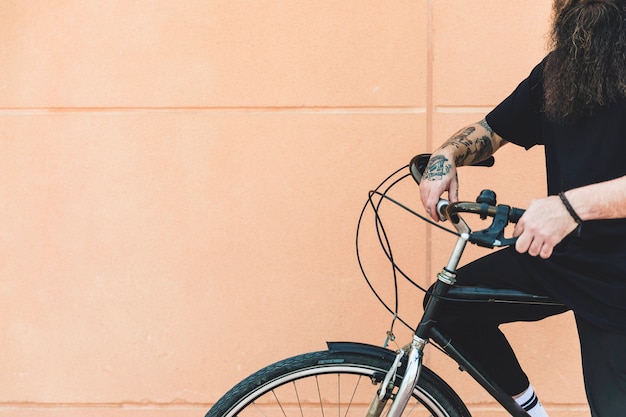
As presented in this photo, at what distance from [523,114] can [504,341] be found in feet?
2.27

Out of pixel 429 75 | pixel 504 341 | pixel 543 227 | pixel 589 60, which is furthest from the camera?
pixel 429 75

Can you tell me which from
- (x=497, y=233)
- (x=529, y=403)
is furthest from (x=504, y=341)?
(x=497, y=233)

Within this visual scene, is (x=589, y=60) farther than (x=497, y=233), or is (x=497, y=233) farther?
(x=589, y=60)

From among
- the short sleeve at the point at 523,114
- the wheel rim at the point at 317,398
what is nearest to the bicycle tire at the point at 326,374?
the short sleeve at the point at 523,114

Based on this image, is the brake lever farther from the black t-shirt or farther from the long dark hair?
the long dark hair

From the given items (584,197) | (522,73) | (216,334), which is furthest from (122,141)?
(584,197)

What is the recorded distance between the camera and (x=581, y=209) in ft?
5.75

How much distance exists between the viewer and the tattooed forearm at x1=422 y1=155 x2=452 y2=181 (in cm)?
202

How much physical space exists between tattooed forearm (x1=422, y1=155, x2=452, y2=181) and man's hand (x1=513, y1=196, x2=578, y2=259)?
12.9 inches

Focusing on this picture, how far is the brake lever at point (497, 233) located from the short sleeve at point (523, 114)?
49 cm

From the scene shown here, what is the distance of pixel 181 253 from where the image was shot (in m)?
3.18

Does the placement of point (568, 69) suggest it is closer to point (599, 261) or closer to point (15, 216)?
point (599, 261)

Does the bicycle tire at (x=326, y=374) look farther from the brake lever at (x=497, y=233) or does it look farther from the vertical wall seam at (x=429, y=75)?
the vertical wall seam at (x=429, y=75)

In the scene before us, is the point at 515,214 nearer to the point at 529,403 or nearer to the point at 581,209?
the point at 581,209
